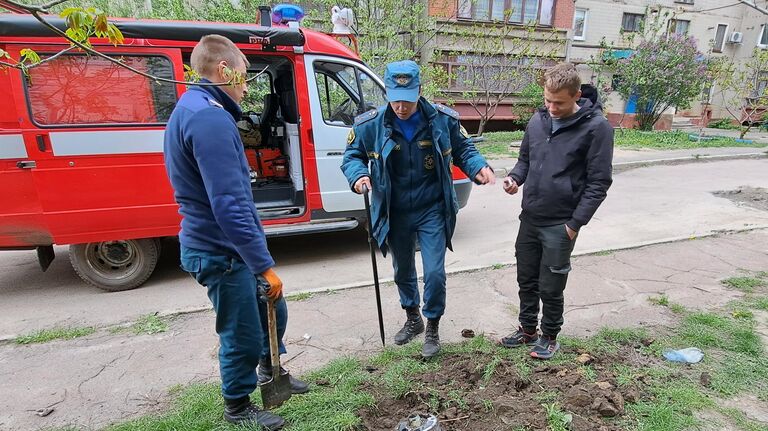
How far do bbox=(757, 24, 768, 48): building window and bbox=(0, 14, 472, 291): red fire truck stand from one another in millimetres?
29955

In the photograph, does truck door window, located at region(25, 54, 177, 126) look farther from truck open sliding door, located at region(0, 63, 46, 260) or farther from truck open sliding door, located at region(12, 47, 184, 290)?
truck open sliding door, located at region(0, 63, 46, 260)

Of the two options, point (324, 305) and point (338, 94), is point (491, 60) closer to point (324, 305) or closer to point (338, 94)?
point (338, 94)

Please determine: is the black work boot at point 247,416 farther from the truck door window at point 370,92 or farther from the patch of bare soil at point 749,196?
the patch of bare soil at point 749,196

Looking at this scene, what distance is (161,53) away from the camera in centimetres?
417

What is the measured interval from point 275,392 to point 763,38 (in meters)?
33.1

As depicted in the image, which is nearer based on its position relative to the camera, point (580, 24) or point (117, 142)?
point (117, 142)

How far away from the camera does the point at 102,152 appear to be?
4125 mm

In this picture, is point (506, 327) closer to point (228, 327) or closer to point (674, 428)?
point (674, 428)

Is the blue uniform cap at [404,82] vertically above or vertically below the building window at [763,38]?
below

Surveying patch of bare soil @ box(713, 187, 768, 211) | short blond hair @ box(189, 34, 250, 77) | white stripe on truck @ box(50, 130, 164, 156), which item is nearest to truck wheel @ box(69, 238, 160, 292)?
white stripe on truck @ box(50, 130, 164, 156)

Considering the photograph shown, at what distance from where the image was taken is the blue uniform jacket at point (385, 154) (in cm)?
287

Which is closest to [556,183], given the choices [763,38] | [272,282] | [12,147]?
[272,282]

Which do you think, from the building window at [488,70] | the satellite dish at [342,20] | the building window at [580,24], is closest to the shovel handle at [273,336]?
the satellite dish at [342,20]

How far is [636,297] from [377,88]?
3501 millimetres
